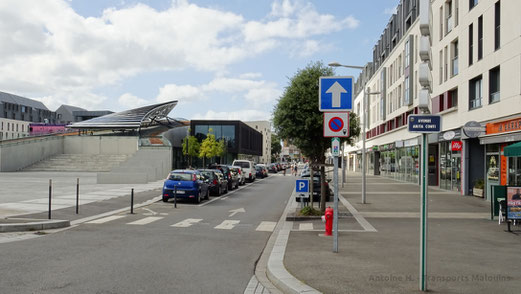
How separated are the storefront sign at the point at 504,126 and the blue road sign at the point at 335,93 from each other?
12.6 metres

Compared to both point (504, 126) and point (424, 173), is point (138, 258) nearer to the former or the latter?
point (424, 173)

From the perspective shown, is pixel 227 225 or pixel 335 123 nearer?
pixel 335 123

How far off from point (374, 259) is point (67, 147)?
5948cm

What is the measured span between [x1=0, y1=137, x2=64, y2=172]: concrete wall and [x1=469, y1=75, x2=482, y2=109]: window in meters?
46.3

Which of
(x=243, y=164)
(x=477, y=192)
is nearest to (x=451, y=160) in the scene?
(x=477, y=192)

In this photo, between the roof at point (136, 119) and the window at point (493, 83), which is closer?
the window at point (493, 83)

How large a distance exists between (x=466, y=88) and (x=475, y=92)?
1.89ft

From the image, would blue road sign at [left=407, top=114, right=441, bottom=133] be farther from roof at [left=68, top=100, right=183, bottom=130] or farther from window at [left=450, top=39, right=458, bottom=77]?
roof at [left=68, top=100, right=183, bottom=130]

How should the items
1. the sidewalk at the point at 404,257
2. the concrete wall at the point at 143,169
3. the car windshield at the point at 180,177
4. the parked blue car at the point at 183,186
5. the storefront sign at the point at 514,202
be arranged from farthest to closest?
the concrete wall at the point at 143,169 → the car windshield at the point at 180,177 → the parked blue car at the point at 183,186 → the storefront sign at the point at 514,202 → the sidewalk at the point at 404,257

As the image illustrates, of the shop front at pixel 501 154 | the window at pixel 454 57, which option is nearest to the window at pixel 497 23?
the shop front at pixel 501 154

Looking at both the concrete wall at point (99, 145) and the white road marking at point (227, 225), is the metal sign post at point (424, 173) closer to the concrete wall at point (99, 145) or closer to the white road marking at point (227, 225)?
the white road marking at point (227, 225)

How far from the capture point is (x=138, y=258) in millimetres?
8023

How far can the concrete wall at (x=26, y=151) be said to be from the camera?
48281mm

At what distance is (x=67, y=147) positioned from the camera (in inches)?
2362
